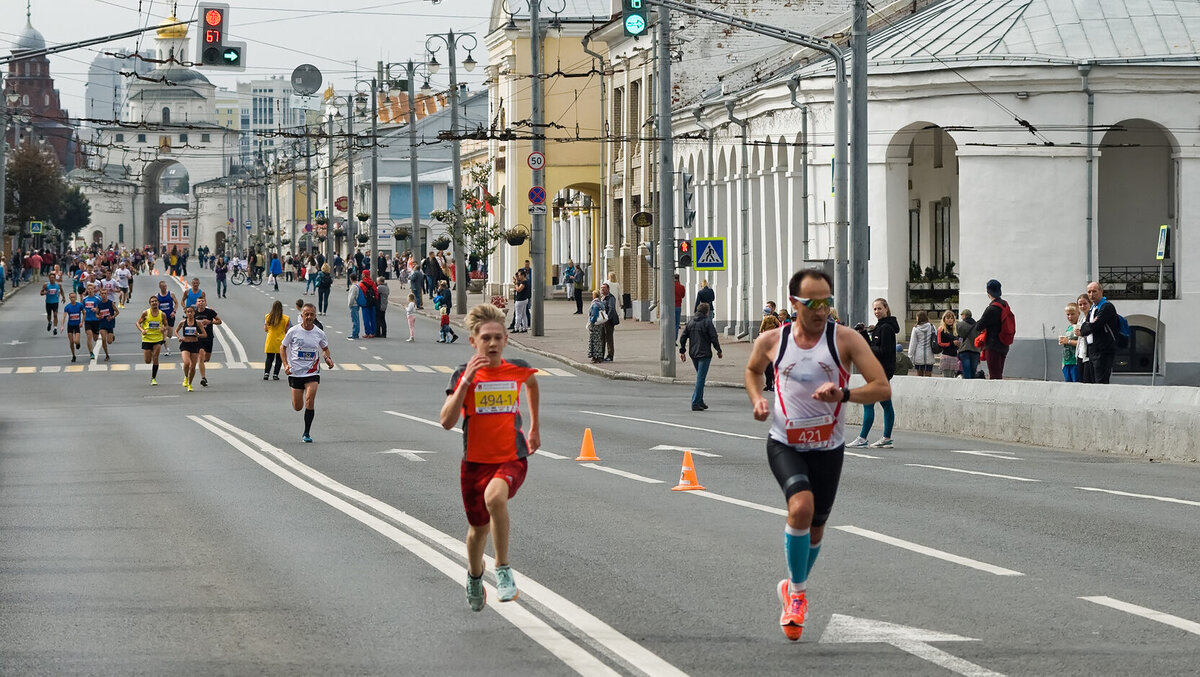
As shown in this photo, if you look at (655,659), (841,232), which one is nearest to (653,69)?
(841,232)

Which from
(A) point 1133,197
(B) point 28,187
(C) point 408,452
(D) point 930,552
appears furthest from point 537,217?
(B) point 28,187

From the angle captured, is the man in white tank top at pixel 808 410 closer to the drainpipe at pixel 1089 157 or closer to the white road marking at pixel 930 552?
the white road marking at pixel 930 552

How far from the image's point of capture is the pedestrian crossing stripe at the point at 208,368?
1496 inches

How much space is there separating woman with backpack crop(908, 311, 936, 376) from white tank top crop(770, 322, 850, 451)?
22417 millimetres

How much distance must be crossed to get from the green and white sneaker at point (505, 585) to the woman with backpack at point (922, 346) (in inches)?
874

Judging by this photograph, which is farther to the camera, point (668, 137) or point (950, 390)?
point (668, 137)

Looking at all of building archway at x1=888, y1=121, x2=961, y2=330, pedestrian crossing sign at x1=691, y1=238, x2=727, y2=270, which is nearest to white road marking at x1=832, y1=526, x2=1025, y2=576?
pedestrian crossing sign at x1=691, y1=238, x2=727, y2=270

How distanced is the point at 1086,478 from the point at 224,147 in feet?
621

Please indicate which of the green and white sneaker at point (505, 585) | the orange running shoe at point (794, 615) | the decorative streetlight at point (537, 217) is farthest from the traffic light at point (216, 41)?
the orange running shoe at point (794, 615)

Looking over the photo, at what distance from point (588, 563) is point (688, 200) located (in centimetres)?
3770

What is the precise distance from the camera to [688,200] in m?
47.8

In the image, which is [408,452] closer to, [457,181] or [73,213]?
[457,181]

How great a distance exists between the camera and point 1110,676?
7.22m

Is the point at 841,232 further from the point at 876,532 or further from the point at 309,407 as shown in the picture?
the point at 876,532
